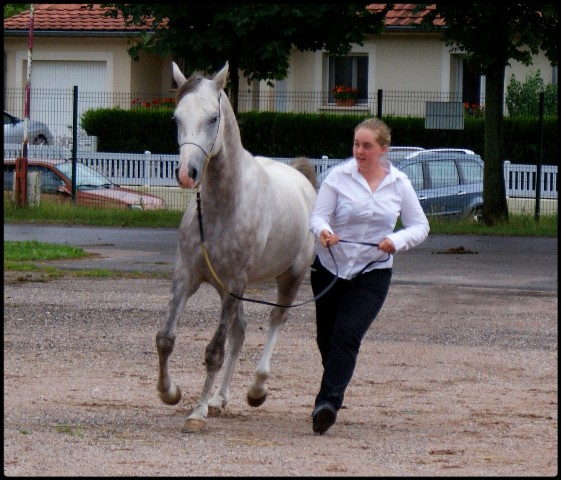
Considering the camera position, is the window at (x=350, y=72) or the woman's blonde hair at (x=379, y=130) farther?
the window at (x=350, y=72)

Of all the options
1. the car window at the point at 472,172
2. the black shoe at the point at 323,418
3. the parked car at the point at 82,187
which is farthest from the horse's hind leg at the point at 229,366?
the parked car at the point at 82,187

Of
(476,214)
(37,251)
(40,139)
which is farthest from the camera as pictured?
(40,139)

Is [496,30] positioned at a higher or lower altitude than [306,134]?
higher

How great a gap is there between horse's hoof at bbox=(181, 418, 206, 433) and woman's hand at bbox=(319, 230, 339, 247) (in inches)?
51.4

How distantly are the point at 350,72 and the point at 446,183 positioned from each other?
1575 centimetres

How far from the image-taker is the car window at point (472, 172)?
2662 cm

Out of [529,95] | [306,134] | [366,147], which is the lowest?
[366,147]

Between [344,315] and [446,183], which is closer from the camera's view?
[344,315]

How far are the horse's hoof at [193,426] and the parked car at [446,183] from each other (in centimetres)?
1811

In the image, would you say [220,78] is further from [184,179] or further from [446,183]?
[446,183]

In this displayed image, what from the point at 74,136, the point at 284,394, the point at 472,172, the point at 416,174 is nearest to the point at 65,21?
the point at 74,136

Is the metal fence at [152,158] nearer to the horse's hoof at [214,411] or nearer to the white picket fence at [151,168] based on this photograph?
the white picket fence at [151,168]

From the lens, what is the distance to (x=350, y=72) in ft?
137

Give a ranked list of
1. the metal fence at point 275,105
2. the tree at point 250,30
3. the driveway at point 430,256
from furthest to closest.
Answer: the metal fence at point 275,105 → the tree at point 250,30 → the driveway at point 430,256
